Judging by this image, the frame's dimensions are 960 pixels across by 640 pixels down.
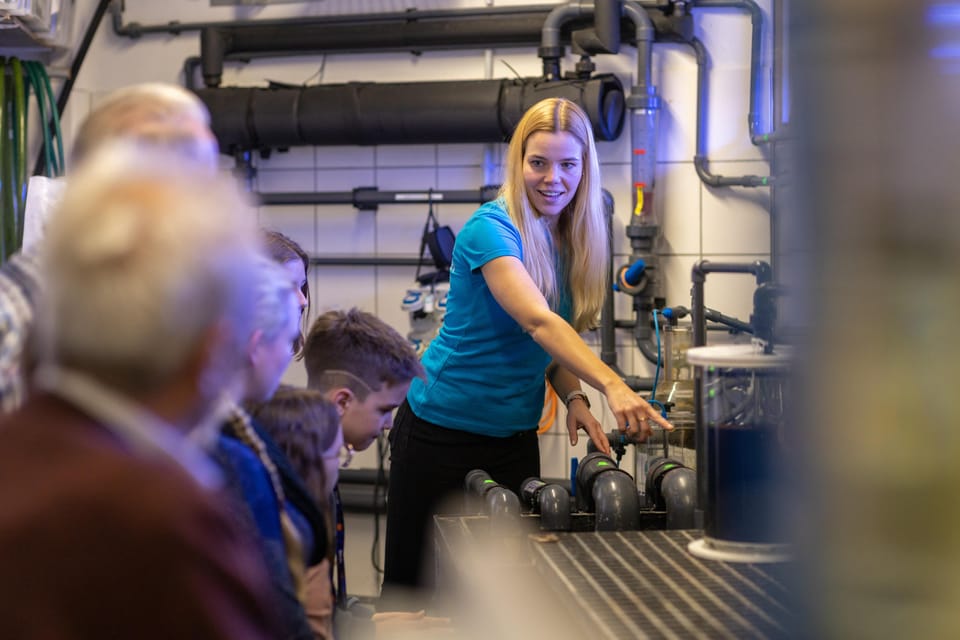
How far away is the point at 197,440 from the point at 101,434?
0.30 feet

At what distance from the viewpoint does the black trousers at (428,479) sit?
230cm

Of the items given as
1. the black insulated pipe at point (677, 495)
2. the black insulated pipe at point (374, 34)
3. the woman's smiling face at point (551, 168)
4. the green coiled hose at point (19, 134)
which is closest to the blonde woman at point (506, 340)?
the woman's smiling face at point (551, 168)

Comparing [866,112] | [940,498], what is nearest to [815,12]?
[866,112]

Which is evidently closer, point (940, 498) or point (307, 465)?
point (940, 498)

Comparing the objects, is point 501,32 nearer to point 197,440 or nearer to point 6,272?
point 6,272

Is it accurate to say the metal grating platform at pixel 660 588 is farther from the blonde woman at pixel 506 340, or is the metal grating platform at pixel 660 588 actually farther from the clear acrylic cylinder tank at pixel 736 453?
the blonde woman at pixel 506 340

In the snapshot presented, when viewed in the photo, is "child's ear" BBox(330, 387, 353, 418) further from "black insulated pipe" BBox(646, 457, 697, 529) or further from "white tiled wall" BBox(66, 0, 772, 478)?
"white tiled wall" BBox(66, 0, 772, 478)

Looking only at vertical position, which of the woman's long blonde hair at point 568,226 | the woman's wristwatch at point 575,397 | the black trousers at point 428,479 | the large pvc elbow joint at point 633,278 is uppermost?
the woman's long blonde hair at point 568,226

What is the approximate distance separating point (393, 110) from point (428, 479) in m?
1.93

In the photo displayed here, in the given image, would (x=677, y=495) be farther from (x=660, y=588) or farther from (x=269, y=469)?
(x=269, y=469)

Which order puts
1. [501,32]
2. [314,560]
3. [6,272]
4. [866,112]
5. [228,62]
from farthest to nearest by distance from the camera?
[228,62], [501,32], [314,560], [6,272], [866,112]

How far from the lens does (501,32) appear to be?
4035 mm

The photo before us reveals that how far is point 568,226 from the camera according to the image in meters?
2.40

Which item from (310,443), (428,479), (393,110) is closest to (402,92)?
(393,110)
